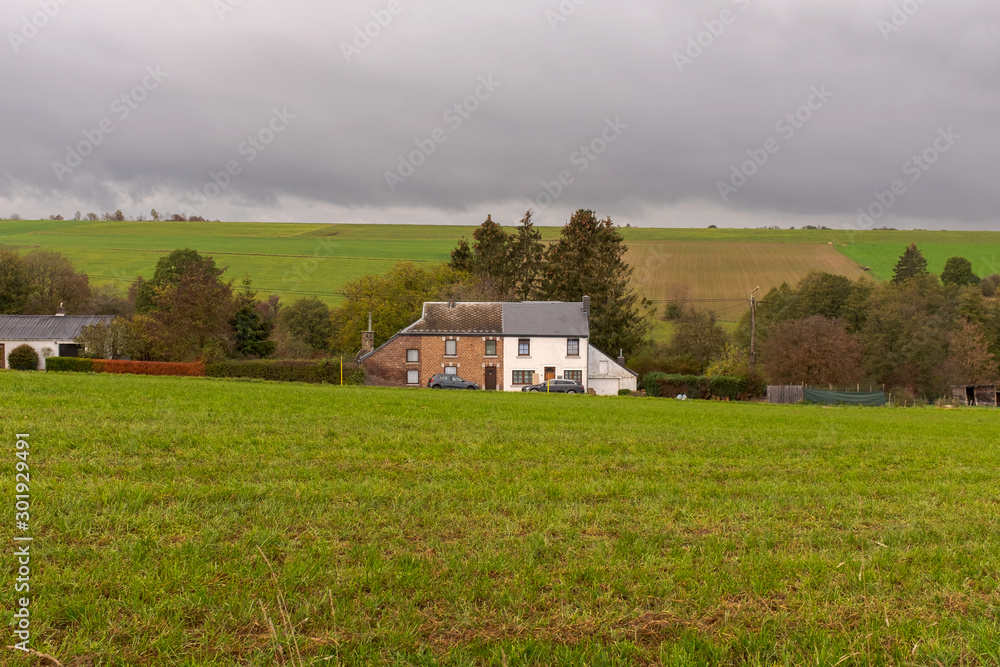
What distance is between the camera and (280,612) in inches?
159

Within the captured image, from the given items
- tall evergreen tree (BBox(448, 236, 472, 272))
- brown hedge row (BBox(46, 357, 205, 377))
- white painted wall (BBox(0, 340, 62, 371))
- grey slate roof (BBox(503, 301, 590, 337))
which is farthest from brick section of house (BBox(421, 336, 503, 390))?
white painted wall (BBox(0, 340, 62, 371))

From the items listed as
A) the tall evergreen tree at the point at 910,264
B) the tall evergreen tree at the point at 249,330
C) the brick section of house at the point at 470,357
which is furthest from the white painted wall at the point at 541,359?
the tall evergreen tree at the point at 910,264

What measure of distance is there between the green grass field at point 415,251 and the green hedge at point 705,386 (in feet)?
136

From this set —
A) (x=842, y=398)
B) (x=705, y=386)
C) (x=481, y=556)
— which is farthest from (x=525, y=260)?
(x=481, y=556)

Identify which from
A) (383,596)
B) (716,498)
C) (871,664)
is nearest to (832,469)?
(716,498)

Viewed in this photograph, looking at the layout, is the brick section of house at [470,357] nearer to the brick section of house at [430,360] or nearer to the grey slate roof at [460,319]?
the brick section of house at [430,360]

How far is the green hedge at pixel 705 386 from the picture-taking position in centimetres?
4831

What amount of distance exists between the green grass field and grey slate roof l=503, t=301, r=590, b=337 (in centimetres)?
3859

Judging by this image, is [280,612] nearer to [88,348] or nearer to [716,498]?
[716,498]

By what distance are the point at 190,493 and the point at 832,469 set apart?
8.88 metres

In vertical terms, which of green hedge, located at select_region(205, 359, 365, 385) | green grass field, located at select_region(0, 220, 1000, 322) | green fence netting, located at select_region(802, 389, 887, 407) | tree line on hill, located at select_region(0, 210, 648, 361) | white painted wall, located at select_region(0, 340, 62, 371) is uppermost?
green grass field, located at select_region(0, 220, 1000, 322)

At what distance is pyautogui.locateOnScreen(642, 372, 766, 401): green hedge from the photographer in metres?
48.3

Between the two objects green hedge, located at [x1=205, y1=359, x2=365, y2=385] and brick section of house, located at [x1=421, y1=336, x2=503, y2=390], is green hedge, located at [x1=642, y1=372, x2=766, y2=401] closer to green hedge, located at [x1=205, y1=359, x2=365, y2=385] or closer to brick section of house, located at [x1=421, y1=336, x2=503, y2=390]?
brick section of house, located at [x1=421, y1=336, x2=503, y2=390]

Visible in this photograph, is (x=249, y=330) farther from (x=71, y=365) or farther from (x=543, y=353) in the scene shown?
(x=543, y=353)
